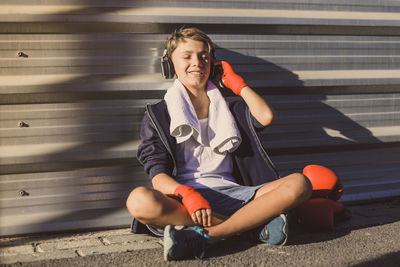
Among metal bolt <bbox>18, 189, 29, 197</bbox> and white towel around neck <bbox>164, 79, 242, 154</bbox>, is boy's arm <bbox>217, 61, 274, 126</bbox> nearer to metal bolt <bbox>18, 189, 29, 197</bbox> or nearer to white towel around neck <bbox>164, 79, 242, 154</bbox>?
white towel around neck <bbox>164, 79, 242, 154</bbox>

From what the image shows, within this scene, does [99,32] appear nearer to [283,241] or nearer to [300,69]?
[300,69]

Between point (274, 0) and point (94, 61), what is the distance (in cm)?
134

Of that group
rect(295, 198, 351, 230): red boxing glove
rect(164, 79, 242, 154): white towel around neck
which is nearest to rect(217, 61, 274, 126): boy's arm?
rect(164, 79, 242, 154): white towel around neck

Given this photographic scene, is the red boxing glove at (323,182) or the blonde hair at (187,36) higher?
the blonde hair at (187,36)

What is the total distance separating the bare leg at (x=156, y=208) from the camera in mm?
2953

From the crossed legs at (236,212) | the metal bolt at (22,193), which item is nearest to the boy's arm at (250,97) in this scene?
the crossed legs at (236,212)

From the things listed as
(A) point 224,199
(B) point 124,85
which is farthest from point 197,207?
(B) point 124,85

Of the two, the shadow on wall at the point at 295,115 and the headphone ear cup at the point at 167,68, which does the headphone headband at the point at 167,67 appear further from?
the shadow on wall at the point at 295,115

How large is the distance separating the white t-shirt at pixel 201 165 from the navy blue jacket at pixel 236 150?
9 centimetres

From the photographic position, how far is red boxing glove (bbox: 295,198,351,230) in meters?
3.45

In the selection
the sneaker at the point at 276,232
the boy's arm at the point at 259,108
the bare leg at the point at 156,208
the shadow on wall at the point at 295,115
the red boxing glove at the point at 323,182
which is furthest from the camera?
the shadow on wall at the point at 295,115

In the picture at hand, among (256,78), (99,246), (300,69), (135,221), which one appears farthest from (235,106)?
(99,246)

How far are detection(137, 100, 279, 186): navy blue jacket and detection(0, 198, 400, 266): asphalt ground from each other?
1.35 ft

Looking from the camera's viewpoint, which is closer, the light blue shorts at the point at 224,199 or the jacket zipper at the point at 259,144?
the light blue shorts at the point at 224,199
